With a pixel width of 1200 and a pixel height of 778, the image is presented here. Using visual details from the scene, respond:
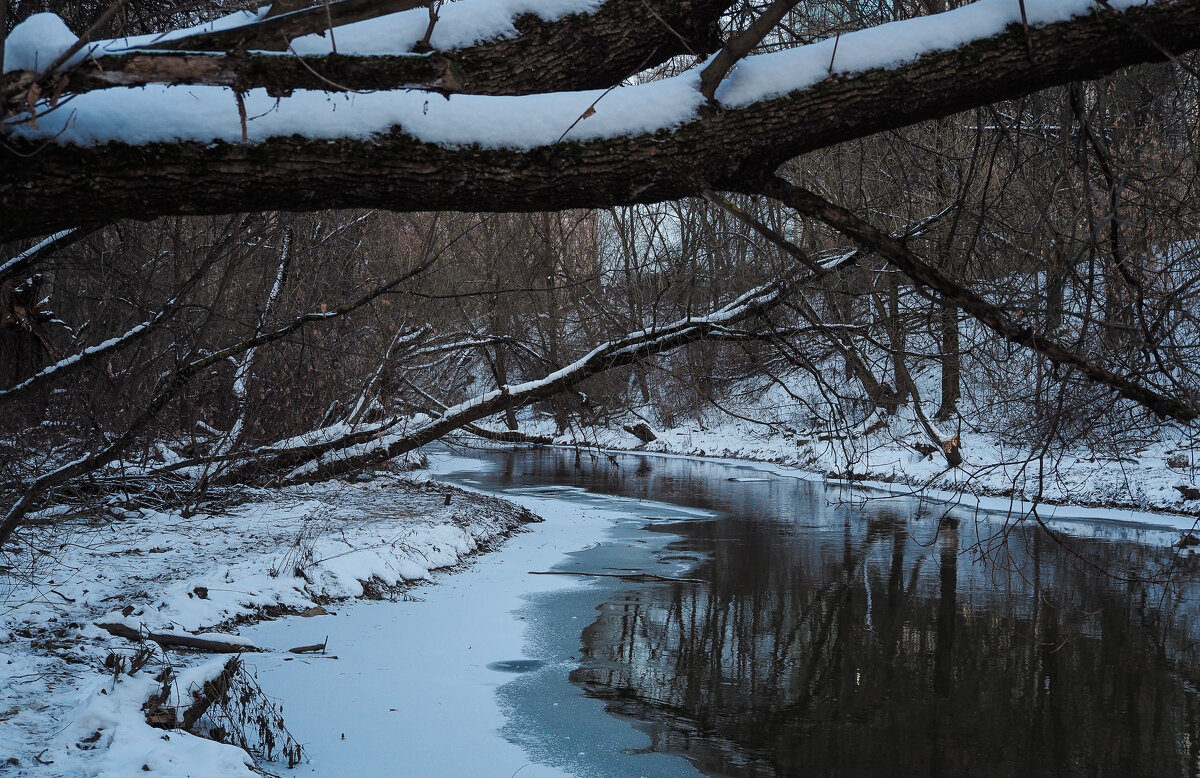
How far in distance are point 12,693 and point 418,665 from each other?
8.03ft

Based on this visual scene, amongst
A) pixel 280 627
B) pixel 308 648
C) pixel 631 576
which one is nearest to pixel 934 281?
pixel 308 648

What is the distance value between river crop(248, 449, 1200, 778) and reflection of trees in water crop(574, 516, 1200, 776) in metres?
0.02

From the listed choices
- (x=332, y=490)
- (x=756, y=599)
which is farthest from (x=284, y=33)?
(x=332, y=490)

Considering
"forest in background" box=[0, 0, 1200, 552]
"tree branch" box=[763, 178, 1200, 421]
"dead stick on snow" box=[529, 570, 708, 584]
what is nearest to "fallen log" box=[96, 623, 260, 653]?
"forest in background" box=[0, 0, 1200, 552]

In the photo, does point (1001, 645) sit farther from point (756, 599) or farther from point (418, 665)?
point (418, 665)

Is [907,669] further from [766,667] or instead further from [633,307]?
[633,307]

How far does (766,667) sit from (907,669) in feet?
3.32

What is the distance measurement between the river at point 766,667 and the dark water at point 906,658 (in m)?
0.02

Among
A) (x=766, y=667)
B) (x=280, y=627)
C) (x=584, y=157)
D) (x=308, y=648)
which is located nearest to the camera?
(x=584, y=157)

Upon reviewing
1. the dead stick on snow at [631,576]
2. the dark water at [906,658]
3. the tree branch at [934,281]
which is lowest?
the dead stick on snow at [631,576]

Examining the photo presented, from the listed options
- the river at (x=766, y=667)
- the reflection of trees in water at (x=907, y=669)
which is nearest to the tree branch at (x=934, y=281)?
the river at (x=766, y=667)

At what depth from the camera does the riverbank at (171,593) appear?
397cm

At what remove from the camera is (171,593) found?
6.52m

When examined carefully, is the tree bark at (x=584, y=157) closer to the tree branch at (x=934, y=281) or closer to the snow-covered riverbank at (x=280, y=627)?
the tree branch at (x=934, y=281)
